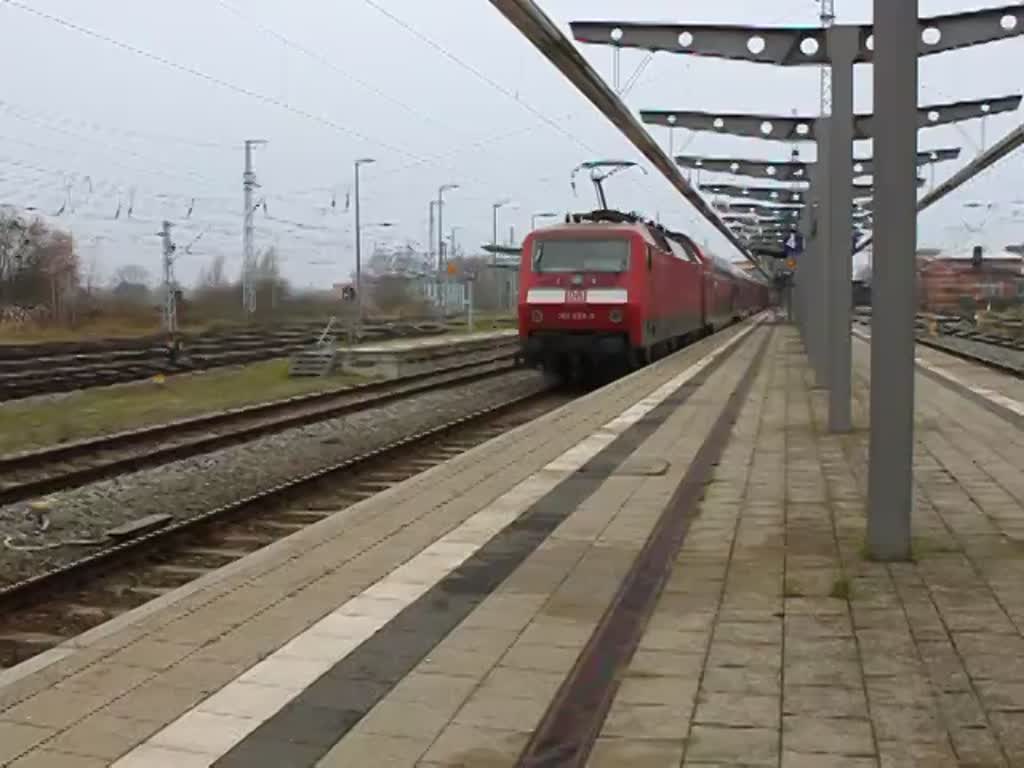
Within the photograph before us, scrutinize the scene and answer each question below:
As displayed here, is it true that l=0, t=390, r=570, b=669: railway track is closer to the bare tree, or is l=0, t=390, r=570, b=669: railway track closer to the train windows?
the train windows

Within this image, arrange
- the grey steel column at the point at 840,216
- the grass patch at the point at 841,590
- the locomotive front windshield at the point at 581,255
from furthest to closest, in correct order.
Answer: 1. the locomotive front windshield at the point at 581,255
2. the grey steel column at the point at 840,216
3. the grass patch at the point at 841,590

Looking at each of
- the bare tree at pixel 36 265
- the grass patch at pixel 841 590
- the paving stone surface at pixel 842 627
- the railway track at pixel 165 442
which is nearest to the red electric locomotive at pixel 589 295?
the railway track at pixel 165 442

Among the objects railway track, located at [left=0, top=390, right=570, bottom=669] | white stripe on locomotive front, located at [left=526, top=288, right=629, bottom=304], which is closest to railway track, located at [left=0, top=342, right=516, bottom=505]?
railway track, located at [left=0, top=390, right=570, bottom=669]

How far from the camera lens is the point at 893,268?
6008 mm

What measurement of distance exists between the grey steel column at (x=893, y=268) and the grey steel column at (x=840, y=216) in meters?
5.78

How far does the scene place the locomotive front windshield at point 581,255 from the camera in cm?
1998

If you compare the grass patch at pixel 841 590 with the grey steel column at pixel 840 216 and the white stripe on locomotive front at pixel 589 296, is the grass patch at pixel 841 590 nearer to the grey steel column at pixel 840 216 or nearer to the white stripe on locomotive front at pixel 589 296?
the grey steel column at pixel 840 216

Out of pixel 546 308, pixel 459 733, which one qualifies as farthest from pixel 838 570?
pixel 546 308

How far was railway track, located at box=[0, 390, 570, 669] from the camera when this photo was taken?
6.64 m

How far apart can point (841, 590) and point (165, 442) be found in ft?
35.3

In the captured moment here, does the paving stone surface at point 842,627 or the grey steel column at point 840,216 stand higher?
the grey steel column at point 840,216

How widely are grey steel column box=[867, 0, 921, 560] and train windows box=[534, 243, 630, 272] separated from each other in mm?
13826

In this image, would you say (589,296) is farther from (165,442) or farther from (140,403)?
(165,442)

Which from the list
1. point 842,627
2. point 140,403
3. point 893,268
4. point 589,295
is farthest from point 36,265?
point 842,627
